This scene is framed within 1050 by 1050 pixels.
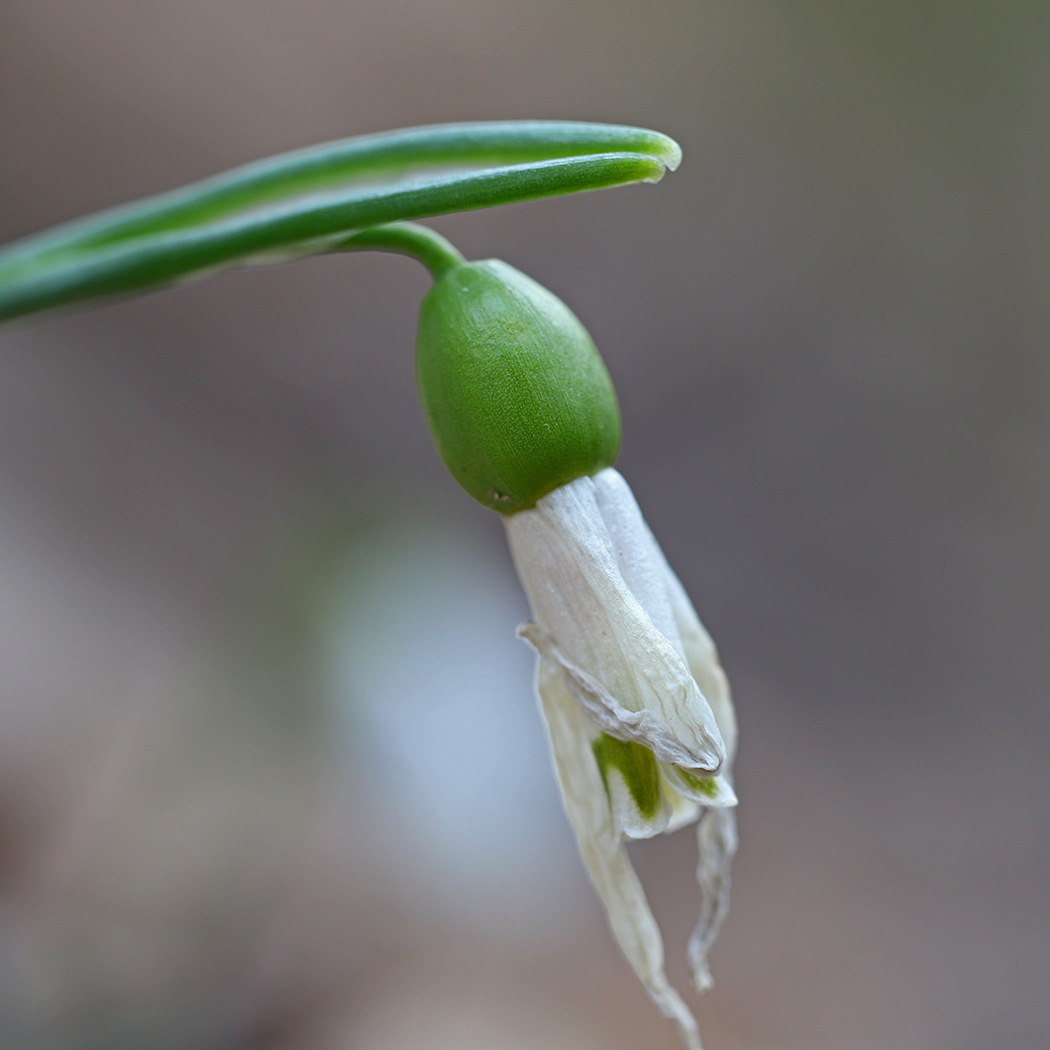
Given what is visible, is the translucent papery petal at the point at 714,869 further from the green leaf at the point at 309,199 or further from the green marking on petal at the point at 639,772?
the green leaf at the point at 309,199

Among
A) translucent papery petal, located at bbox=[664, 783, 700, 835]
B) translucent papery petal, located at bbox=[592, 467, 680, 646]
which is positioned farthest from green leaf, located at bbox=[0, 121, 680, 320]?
translucent papery petal, located at bbox=[664, 783, 700, 835]

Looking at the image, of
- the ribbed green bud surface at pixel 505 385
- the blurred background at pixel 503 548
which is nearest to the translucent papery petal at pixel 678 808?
the ribbed green bud surface at pixel 505 385

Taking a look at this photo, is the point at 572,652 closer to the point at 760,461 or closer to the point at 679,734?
Result: the point at 679,734

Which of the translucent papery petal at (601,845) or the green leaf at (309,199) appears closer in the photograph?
the green leaf at (309,199)

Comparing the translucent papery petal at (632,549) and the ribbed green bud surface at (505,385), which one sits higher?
the ribbed green bud surface at (505,385)

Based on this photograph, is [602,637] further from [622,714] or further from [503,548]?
[503,548]

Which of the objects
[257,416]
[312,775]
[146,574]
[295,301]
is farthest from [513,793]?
[295,301]
